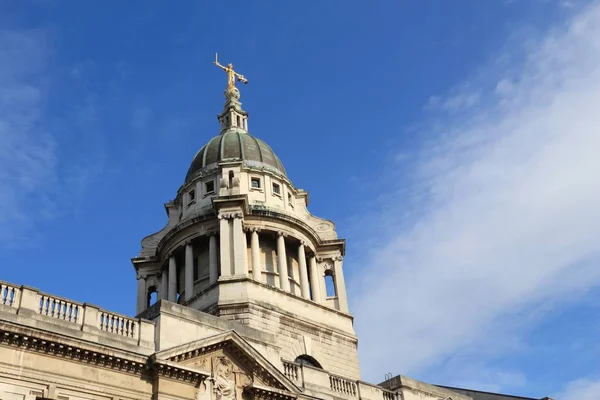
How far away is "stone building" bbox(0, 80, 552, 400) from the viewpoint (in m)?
24.8

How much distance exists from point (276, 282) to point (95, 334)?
19706 millimetres

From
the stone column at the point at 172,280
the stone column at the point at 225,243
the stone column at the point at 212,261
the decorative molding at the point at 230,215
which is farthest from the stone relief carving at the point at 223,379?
the stone column at the point at 172,280

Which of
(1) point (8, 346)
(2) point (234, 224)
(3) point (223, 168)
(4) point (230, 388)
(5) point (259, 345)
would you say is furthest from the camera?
(3) point (223, 168)

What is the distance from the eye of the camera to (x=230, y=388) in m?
29.1

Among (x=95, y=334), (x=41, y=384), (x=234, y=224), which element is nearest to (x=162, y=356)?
(x=95, y=334)

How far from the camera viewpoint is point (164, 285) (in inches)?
1845

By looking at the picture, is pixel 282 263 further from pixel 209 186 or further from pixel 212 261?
pixel 209 186

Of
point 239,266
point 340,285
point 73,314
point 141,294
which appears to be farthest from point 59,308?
point 340,285

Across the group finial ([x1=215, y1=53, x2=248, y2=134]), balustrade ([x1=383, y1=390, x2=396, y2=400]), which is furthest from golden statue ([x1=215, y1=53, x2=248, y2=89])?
balustrade ([x1=383, y1=390, x2=396, y2=400])

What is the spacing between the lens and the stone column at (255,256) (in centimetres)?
4272

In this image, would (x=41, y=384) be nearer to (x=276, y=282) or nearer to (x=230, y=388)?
(x=230, y=388)

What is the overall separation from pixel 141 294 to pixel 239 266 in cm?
1015

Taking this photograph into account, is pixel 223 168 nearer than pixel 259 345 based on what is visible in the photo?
No

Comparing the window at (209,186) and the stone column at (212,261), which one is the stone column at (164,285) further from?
the window at (209,186)
